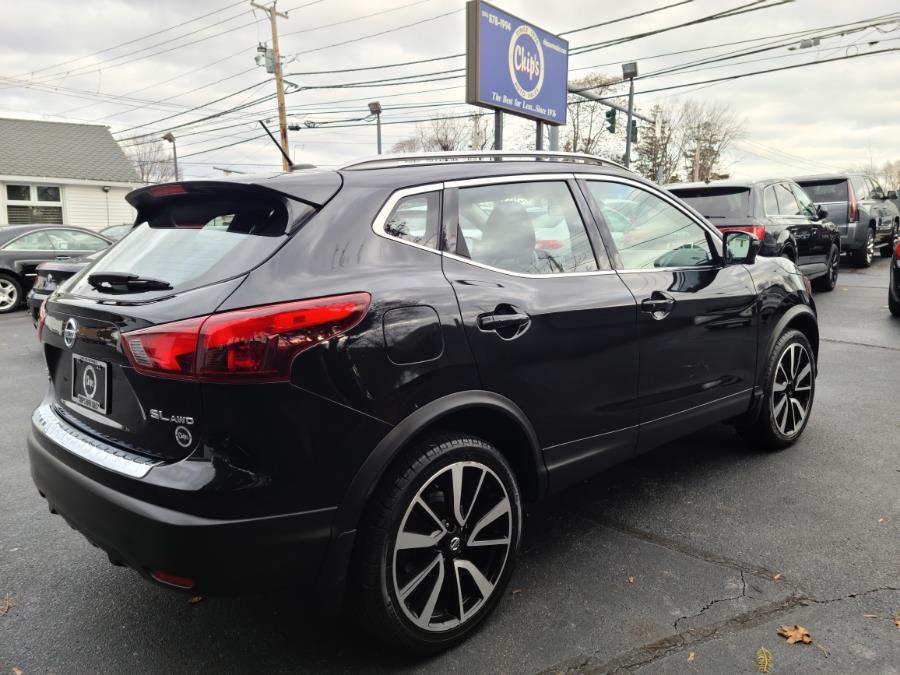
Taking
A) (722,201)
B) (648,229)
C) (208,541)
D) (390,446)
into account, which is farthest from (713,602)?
(722,201)

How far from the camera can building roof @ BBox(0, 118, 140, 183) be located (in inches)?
1131

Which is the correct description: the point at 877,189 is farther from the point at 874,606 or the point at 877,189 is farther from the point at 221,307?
the point at 221,307

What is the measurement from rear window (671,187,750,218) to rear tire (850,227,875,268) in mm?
7645

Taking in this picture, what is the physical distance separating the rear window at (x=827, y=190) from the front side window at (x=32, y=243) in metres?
14.2

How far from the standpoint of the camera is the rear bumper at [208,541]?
195 centimetres

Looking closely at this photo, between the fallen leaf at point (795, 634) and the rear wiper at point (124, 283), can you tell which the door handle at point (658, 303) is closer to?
the fallen leaf at point (795, 634)

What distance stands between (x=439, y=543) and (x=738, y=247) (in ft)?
8.35

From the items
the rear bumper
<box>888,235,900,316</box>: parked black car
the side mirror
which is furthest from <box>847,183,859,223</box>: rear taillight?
the rear bumper

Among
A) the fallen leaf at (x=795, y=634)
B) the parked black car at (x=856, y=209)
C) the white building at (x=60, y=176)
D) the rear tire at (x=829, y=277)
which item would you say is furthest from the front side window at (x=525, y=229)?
the white building at (x=60, y=176)

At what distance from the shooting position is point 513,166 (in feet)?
9.75

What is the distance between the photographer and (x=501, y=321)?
2.53 m

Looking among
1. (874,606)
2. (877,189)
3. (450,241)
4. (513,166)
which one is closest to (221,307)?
(450,241)

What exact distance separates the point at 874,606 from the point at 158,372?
8.98 ft

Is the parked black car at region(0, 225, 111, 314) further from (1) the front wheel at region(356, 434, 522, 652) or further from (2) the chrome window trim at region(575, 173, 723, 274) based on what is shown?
(1) the front wheel at region(356, 434, 522, 652)
